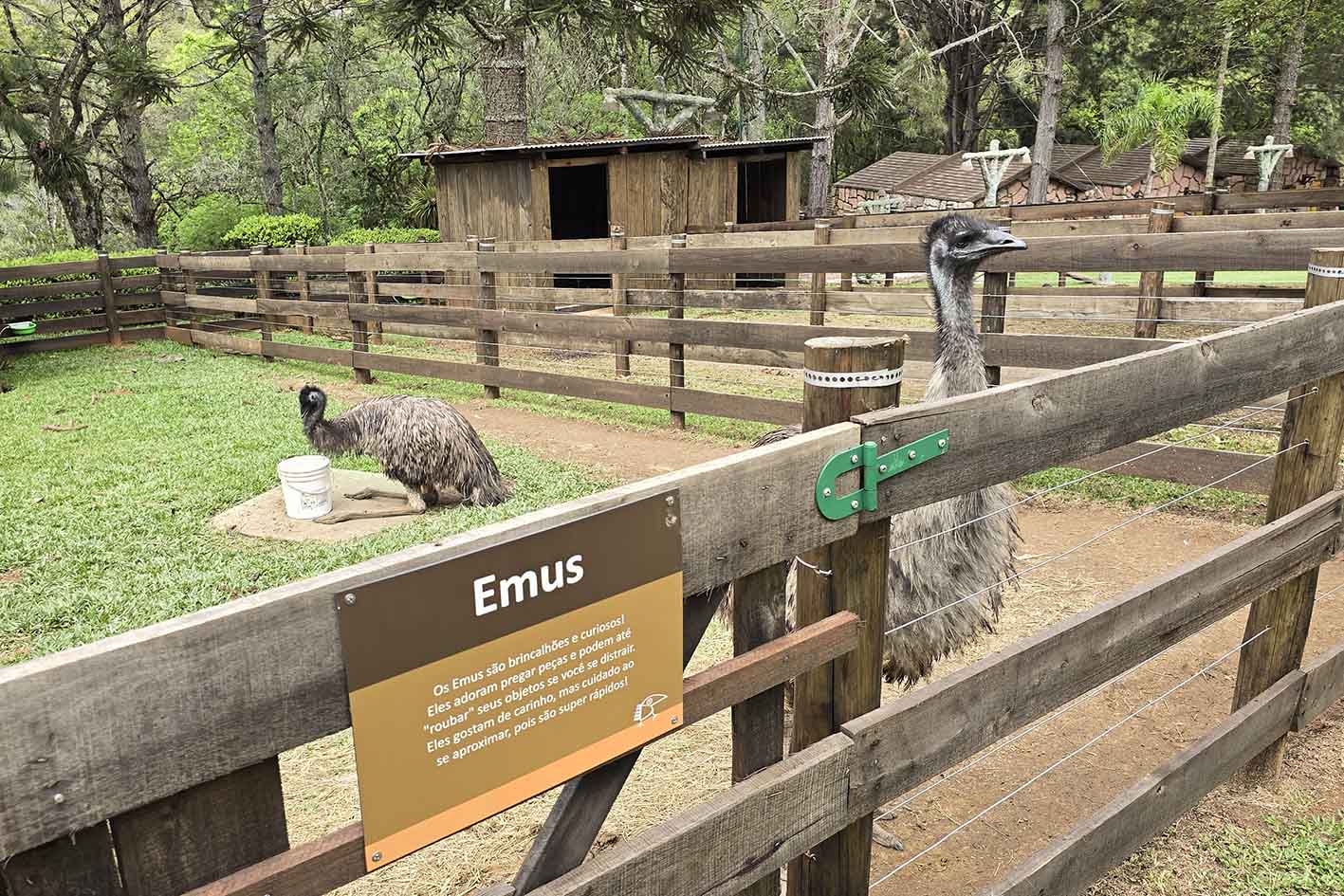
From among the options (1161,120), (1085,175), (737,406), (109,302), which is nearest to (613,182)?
(109,302)

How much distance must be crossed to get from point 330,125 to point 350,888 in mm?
31719

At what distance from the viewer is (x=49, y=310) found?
13797 millimetres

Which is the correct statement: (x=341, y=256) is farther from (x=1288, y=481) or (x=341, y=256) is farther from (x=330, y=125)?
(x=330, y=125)

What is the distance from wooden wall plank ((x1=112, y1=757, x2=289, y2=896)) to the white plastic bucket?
197 inches

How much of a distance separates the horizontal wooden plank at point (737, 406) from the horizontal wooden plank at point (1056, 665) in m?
4.43

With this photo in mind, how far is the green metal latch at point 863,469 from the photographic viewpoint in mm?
1779

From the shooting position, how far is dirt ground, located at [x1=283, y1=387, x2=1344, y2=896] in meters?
3.05

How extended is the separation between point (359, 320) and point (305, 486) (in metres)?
5.73

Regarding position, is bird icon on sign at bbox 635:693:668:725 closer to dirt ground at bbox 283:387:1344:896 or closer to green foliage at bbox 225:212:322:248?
dirt ground at bbox 283:387:1344:896

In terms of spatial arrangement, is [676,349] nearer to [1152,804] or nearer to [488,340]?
[488,340]

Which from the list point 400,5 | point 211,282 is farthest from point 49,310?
point 400,5

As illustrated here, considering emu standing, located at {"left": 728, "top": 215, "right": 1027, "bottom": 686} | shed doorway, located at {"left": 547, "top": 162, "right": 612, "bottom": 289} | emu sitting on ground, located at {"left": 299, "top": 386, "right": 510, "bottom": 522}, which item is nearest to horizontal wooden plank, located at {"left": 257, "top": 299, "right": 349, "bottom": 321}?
emu sitting on ground, located at {"left": 299, "top": 386, "right": 510, "bottom": 522}

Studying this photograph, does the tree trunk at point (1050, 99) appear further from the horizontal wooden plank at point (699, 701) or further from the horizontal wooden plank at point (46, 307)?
the horizontal wooden plank at point (699, 701)

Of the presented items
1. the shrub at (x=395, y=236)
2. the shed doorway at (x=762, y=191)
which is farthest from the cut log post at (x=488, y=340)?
the shed doorway at (x=762, y=191)
